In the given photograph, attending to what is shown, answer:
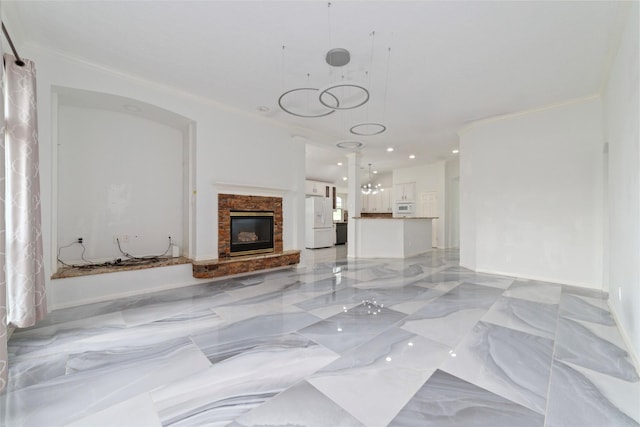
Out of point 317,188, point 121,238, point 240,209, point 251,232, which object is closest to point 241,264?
point 251,232

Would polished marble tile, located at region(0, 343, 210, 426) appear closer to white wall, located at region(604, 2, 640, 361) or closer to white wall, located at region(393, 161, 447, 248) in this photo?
white wall, located at region(604, 2, 640, 361)

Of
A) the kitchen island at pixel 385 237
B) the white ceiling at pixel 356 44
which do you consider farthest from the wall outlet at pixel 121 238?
the kitchen island at pixel 385 237

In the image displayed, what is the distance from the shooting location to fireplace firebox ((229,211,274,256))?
496cm

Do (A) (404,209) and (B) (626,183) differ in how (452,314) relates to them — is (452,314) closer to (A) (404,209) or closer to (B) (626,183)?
(B) (626,183)

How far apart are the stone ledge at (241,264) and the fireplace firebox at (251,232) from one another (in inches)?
7.2

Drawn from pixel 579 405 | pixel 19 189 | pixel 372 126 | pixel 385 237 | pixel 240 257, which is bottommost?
pixel 579 405

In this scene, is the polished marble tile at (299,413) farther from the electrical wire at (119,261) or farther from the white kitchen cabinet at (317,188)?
the white kitchen cabinet at (317,188)

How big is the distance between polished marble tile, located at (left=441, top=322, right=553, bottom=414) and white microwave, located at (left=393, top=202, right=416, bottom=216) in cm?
639

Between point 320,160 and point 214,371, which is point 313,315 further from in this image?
point 320,160

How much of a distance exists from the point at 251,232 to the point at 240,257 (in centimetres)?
59

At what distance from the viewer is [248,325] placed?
9.13 feet

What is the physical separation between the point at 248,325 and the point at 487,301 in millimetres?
3082

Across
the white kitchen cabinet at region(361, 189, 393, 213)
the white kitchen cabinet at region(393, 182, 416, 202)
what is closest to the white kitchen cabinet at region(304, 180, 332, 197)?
the white kitchen cabinet at region(361, 189, 393, 213)

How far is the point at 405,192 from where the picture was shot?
10117 millimetres
